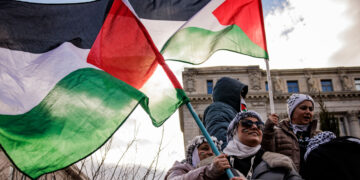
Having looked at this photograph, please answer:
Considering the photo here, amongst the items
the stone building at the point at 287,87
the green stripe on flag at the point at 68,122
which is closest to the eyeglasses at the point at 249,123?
the green stripe on flag at the point at 68,122

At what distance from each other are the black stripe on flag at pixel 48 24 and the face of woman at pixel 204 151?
5.17 feet

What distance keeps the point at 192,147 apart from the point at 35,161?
1.43 m

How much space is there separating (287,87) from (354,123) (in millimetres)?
7582

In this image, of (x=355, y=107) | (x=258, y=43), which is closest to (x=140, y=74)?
(x=258, y=43)

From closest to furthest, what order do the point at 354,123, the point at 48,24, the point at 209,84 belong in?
the point at 48,24 → the point at 354,123 → the point at 209,84

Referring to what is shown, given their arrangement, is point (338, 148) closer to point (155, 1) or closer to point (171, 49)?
point (171, 49)

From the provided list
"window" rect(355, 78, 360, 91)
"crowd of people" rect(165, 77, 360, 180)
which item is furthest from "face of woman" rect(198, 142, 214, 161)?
"window" rect(355, 78, 360, 91)

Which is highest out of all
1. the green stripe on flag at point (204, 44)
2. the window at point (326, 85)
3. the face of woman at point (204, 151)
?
the window at point (326, 85)

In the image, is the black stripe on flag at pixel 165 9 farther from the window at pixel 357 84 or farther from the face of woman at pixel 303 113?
the window at pixel 357 84

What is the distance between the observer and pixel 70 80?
3.53m

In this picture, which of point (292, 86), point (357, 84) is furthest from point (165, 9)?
point (357, 84)

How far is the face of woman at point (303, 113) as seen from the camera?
354 cm

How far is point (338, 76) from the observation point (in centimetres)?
3941

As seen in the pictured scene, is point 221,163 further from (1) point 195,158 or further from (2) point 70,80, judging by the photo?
(2) point 70,80
